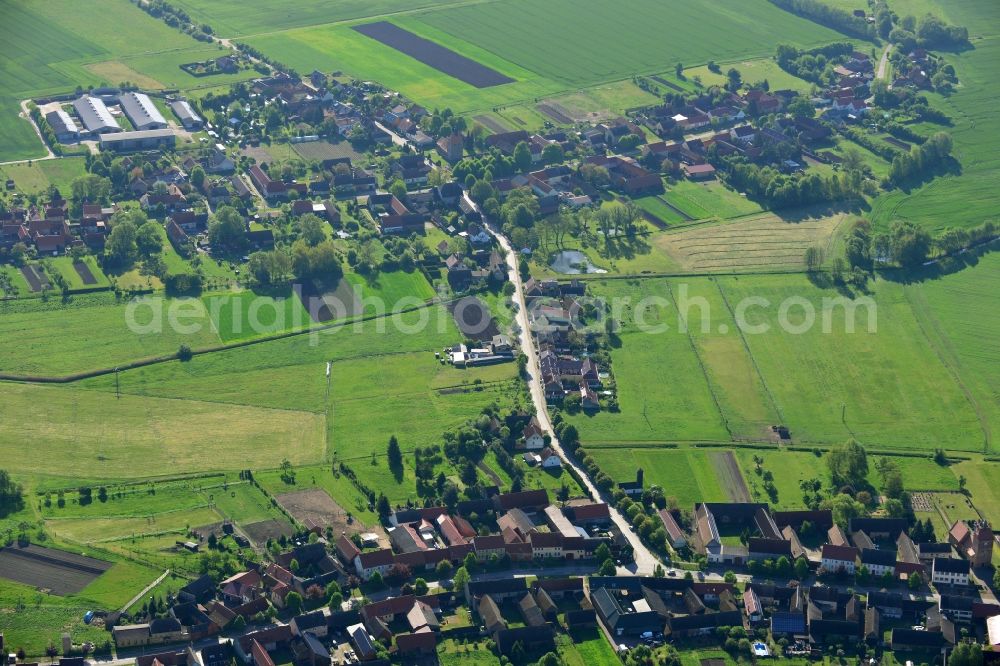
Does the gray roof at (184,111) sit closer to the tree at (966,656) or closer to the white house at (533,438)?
the white house at (533,438)

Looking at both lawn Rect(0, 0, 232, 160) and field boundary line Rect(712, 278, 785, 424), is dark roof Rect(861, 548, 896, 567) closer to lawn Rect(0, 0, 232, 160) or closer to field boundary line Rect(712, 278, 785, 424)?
field boundary line Rect(712, 278, 785, 424)

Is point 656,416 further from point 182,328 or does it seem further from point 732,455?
point 182,328

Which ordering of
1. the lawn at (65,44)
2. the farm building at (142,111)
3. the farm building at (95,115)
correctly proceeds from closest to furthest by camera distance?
the farm building at (95,115)
the farm building at (142,111)
the lawn at (65,44)

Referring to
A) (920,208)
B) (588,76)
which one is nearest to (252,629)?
(920,208)

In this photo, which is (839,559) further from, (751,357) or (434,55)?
(434,55)

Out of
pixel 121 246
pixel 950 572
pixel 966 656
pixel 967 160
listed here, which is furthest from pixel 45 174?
pixel 966 656

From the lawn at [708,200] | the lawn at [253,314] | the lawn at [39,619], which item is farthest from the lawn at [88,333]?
the lawn at [708,200]
